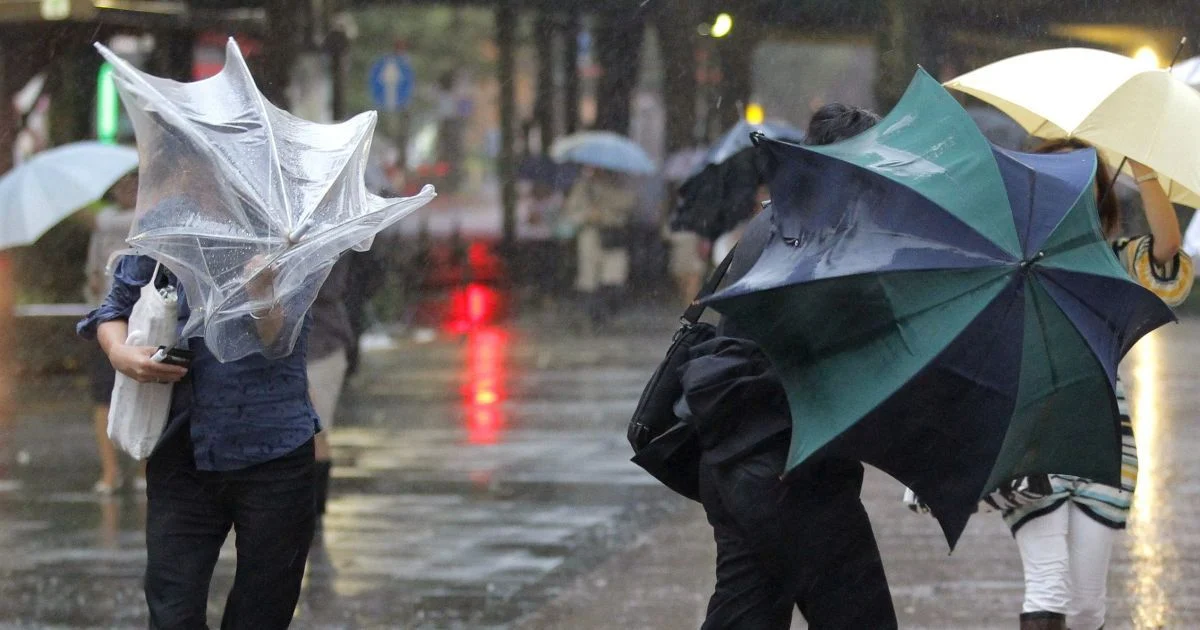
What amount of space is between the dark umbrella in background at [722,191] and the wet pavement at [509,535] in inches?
59.6

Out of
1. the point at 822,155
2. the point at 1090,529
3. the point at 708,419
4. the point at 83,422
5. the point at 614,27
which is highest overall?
the point at 614,27

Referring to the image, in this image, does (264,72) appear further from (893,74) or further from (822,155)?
(822,155)

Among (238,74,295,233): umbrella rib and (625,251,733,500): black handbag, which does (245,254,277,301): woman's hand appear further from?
(625,251,733,500): black handbag

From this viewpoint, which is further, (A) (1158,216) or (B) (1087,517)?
(A) (1158,216)

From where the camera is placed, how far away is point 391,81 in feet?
72.1

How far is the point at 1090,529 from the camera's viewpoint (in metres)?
4.96

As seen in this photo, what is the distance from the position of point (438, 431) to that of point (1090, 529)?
7.21 meters

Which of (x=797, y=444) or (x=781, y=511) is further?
(x=781, y=511)

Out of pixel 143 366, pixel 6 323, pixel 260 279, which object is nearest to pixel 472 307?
pixel 6 323

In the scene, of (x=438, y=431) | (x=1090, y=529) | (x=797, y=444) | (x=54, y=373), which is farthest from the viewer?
(x=54, y=373)

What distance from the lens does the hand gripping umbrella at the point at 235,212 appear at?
14.2ft

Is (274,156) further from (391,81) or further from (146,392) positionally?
(391,81)

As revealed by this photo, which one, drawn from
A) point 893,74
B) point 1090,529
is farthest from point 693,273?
point 1090,529

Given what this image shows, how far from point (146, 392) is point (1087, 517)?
2718 millimetres
